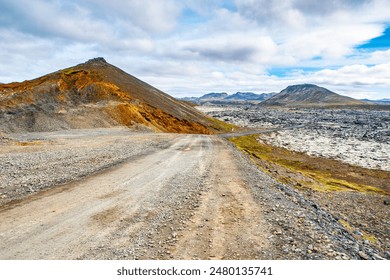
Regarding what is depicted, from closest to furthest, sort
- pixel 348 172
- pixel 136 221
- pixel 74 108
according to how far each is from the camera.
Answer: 1. pixel 136 221
2. pixel 348 172
3. pixel 74 108

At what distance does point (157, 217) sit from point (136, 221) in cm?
76

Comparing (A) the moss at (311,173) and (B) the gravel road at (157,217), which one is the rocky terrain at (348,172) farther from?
(B) the gravel road at (157,217)

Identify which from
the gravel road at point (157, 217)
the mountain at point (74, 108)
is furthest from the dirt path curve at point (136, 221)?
the mountain at point (74, 108)

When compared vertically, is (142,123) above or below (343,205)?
above

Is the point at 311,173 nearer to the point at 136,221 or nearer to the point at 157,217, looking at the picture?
the point at 157,217

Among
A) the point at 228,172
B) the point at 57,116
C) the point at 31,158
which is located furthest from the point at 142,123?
the point at 228,172

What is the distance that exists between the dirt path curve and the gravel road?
3cm

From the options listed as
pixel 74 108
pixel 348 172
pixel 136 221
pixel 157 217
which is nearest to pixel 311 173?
pixel 348 172

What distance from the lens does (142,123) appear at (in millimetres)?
51531

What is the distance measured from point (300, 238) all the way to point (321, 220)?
2.82 meters

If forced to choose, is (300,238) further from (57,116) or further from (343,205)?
(57,116)

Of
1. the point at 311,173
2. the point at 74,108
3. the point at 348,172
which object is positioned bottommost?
the point at 348,172

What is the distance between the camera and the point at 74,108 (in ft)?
159

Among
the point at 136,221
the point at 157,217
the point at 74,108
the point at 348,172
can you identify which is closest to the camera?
the point at 136,221
